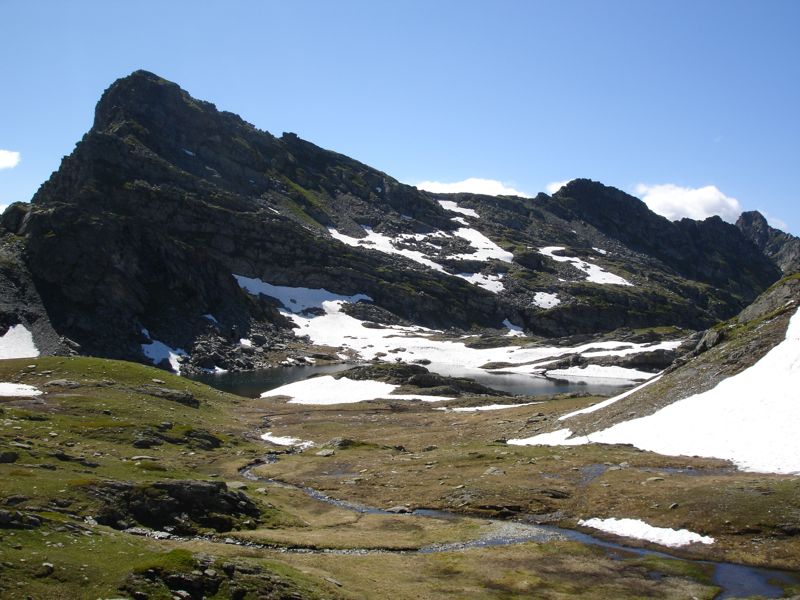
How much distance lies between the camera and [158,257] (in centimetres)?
18075

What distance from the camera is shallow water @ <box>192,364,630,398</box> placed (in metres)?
127

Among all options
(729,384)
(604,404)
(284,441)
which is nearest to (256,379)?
(284,441)

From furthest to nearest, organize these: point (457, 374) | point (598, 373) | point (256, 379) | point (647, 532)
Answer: point (598, 373) → point (457, 374) → point (256, 379) → point (647, 532)

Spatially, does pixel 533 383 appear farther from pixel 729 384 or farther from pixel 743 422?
pixel 743 422

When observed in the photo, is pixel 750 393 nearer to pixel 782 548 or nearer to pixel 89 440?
pixel 782 548

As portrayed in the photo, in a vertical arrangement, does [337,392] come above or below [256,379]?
below

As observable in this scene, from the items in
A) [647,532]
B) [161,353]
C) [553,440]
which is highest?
[161,353]

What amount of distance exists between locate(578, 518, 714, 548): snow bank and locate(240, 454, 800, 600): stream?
1.24 m

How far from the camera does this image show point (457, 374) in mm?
166125

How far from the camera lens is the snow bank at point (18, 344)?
4606 inches

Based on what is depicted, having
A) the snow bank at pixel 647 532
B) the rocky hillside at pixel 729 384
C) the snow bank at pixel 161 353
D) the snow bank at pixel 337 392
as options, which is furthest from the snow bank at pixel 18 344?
the snow bank at pixel 647 532

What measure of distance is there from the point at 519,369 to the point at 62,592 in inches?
6539

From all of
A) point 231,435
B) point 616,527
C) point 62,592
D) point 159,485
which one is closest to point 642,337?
point 231,435

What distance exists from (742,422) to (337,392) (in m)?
74.7
